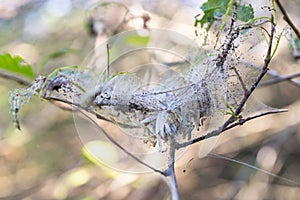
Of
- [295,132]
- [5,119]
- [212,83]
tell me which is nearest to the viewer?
[212,83]

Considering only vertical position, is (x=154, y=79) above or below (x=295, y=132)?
above

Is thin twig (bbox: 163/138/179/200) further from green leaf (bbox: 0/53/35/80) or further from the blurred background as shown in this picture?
the blurred background

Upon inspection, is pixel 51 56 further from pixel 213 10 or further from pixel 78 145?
pixel 78 145

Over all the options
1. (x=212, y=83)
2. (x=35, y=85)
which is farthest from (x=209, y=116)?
(x=35, y=85)

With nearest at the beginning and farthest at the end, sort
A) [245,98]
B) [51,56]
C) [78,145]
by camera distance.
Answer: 1. [245,98]
2. [51,56]
3. [78,145]

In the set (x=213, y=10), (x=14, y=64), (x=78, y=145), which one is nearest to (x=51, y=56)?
(x=14, y=64)

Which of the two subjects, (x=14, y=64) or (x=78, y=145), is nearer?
Result: (x=14, y=64)

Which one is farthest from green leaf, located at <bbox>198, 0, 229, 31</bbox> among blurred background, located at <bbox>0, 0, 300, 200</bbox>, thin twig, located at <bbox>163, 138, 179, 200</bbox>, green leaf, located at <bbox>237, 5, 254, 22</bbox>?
blurred background, located at <bbox>0, 0, 300, 200</bbox>

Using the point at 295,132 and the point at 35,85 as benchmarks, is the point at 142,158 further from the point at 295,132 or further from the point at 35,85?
the point at 295,132

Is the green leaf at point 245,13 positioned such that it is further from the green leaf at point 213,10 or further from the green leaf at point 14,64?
the green leaf at point 14,64
